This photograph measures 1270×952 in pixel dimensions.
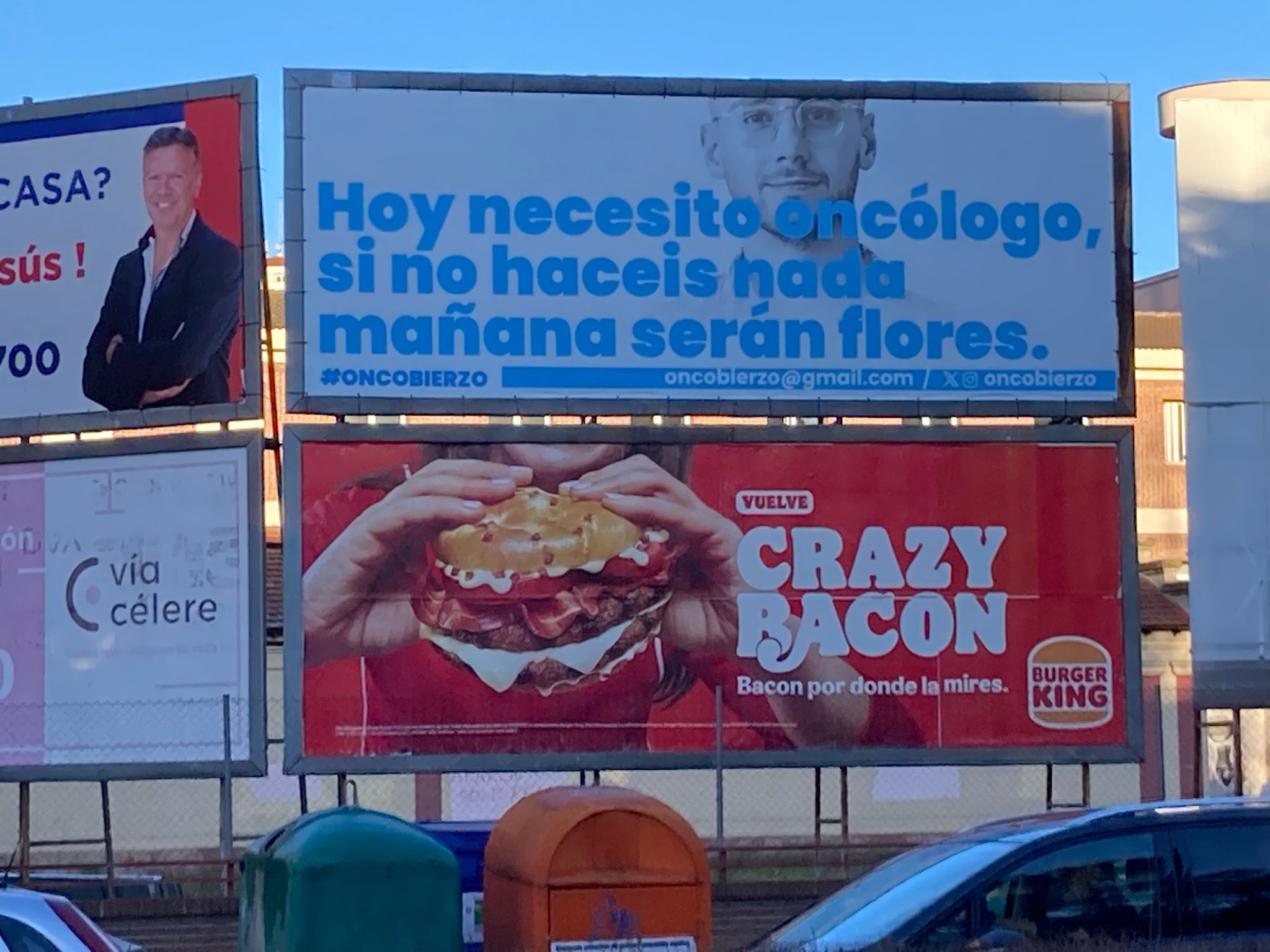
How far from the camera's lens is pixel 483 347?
16.0 m

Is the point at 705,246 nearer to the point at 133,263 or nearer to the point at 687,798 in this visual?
the point at 133,263

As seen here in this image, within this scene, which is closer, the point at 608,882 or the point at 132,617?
the point at 608,882

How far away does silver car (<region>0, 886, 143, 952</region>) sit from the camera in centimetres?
725

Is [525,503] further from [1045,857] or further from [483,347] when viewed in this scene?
[1045,857]

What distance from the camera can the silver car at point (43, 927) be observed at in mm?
7250

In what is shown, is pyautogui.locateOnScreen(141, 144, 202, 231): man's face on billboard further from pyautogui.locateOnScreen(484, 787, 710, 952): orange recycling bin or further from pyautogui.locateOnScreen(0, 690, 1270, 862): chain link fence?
pyautogui.locateOnScreen(0, 690, 1270, 862): chain link fence

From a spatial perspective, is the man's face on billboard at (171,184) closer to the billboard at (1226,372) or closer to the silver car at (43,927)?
the billboard at (1226,372)

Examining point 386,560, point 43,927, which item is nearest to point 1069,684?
point 386,560

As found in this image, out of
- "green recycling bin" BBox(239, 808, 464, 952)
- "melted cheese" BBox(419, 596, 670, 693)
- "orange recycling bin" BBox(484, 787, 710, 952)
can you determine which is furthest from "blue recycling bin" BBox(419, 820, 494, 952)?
"melted cheese" BBox(419, 596, 670, 693)

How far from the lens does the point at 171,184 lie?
16156 millimetres

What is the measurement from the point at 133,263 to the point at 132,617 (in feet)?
10.0

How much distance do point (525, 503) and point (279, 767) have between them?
33.1ft

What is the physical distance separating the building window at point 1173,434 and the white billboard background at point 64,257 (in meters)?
26.9

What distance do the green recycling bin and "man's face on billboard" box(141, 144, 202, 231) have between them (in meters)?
8.22
